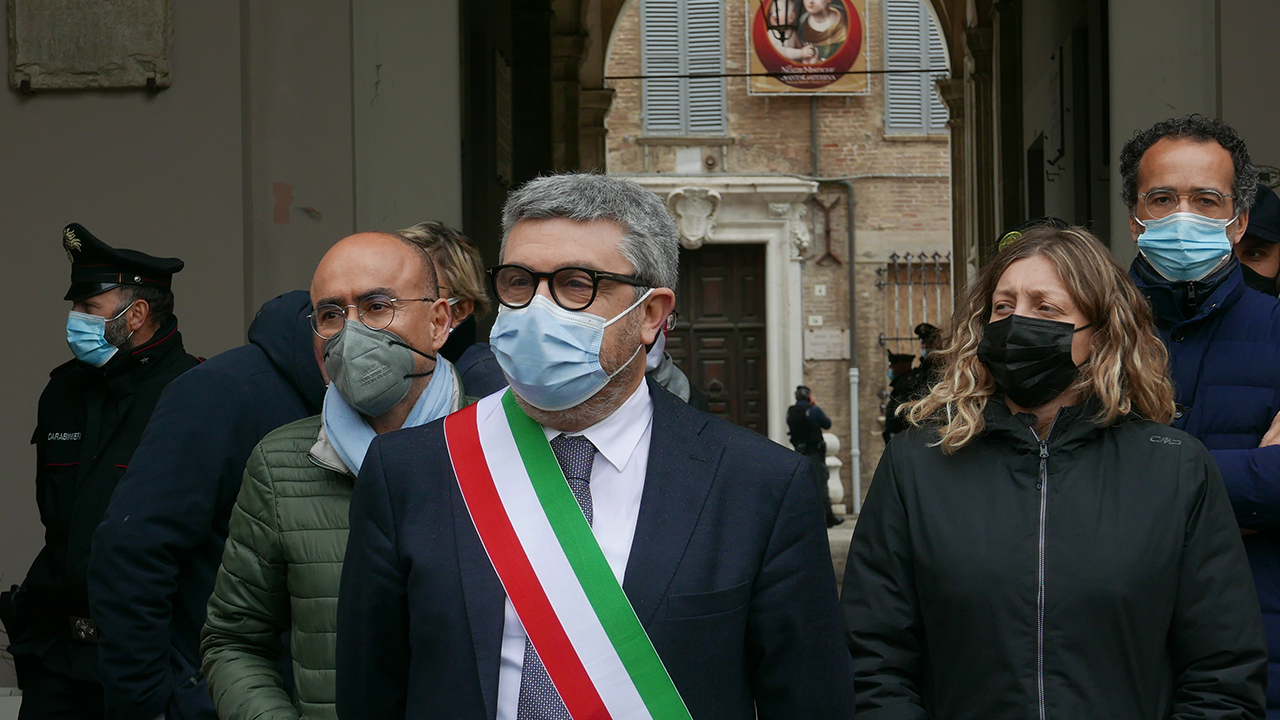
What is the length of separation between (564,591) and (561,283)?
0.49m

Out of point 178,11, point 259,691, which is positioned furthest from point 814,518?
point 178,11

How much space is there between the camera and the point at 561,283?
7.00 ft

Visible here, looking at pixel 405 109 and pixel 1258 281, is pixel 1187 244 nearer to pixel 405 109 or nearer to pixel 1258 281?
pixel 1258 281

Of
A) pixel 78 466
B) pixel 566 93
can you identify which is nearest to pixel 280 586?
pixel 78 466

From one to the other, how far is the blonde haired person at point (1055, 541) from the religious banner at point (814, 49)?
20199mm

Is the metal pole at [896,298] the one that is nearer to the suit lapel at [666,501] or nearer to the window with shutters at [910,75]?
the window with shutters at [910,75]

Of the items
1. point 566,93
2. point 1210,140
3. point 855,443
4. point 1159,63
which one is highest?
point 566,93

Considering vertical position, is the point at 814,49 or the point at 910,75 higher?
the point at 814,49

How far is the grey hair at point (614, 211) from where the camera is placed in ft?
6.97

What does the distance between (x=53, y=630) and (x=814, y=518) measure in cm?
270

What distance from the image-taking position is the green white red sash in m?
1.96

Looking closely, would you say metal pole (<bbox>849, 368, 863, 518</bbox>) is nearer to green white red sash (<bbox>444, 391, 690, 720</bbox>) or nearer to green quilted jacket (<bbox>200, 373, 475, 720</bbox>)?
green quilted jacket (<bbox>200, 373, 475, 720</bbox>)

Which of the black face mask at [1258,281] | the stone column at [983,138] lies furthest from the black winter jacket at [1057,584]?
the stone column at [983,138]

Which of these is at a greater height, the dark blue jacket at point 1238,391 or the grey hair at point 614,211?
the grey hair at point 614,211
